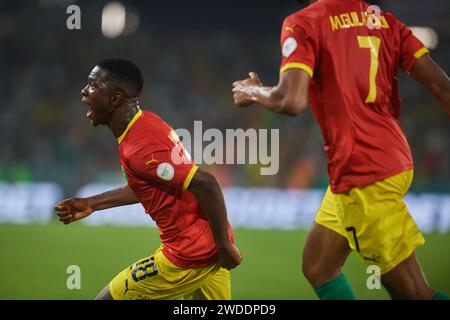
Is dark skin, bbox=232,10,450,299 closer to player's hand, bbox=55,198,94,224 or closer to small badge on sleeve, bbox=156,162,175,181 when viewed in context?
small badge on sleeve, bbox=156,162,175,181

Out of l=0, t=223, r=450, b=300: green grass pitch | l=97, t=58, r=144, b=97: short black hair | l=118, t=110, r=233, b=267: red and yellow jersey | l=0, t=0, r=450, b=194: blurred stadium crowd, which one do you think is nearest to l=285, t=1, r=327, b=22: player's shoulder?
l=118, t=110, r=233, b=267: red and yellow jersey

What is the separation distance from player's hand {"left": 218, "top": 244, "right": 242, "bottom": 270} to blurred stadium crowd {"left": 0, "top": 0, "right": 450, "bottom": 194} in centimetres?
1006

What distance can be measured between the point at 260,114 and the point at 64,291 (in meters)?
10.5

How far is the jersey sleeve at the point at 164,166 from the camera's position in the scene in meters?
3.96

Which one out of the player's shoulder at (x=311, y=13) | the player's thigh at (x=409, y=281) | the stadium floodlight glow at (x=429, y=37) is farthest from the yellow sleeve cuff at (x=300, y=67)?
the stadium floodlight glow at (x=429, y=37)

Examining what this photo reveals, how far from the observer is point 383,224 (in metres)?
3.54

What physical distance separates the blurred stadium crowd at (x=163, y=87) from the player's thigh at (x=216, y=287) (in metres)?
9.79

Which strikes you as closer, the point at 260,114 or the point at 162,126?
the point at 162,126

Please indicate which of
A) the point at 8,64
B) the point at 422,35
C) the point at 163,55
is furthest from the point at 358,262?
the point at 8,64

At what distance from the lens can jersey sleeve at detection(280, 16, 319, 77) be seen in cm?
346

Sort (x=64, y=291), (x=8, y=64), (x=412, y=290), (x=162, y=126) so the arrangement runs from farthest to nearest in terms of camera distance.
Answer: (x=8, y=64), (x=64, y=291), (x=162, y=126), (x=412, y=290)

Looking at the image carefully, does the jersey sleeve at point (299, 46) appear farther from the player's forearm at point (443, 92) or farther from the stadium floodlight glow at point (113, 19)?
Result: the stadium floodlight glow at point (113, 19)

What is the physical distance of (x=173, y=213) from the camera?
4227 mm

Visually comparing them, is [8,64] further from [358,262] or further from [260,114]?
[358,262]
